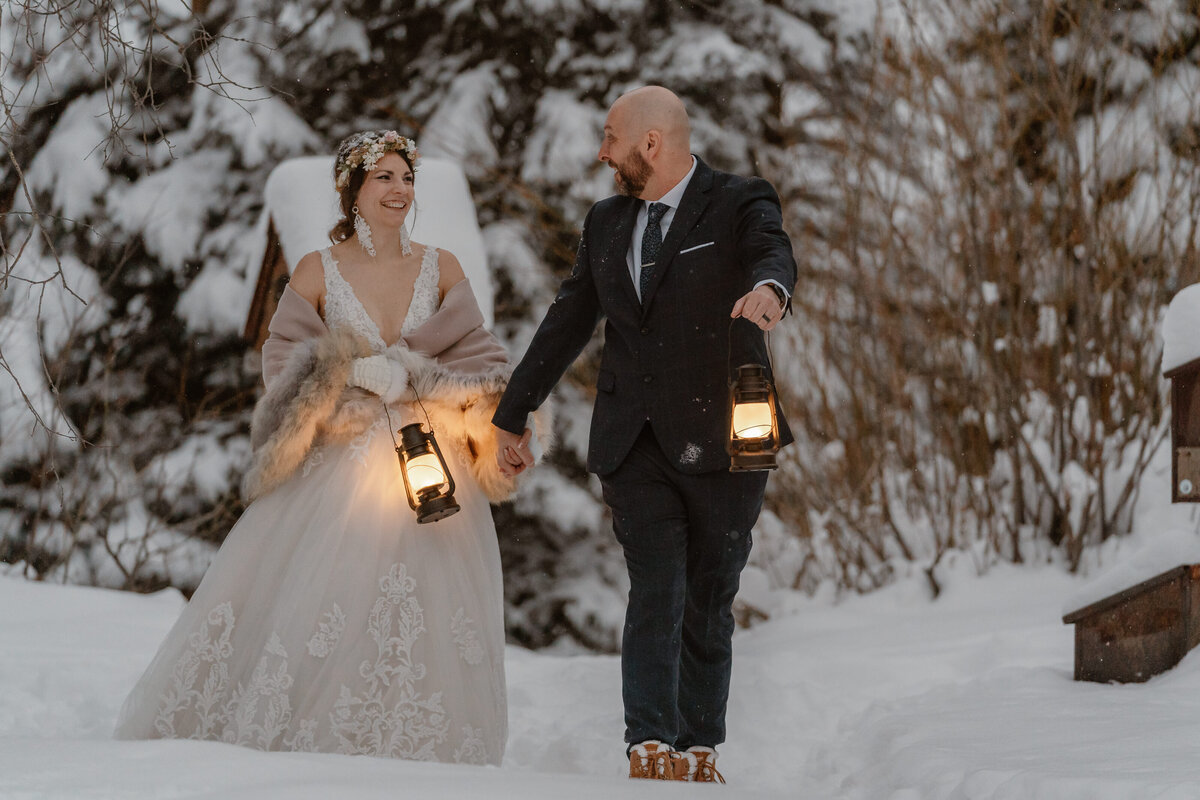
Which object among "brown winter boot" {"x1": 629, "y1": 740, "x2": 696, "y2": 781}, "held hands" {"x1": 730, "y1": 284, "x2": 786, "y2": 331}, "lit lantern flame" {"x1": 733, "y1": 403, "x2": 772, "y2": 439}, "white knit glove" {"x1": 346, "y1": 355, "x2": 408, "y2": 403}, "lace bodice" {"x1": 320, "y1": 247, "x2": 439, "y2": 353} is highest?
"lace bodice" {"x1": 320, "y1": 247, "x2": 439, "y2": 353}

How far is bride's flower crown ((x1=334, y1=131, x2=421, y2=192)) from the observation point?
13.9 ft

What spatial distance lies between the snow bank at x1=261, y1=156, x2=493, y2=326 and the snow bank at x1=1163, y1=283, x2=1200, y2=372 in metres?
3.45

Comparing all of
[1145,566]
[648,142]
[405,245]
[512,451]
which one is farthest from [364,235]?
[1145,566]

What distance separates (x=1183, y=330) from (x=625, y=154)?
178 cm

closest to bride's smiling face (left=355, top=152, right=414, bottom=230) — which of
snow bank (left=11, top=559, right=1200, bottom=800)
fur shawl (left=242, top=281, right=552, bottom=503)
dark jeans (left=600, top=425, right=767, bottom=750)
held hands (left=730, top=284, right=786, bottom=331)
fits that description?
fur shawl (left=242, top=281, right=552, bottom=503)

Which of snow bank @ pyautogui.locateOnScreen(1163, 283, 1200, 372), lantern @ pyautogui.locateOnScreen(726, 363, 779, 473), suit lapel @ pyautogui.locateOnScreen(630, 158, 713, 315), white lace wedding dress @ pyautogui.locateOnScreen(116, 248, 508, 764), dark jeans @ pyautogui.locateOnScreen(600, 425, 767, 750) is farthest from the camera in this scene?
snow bank @ pyautogui.locateOnScreen(1163, 283, 1200, 372)

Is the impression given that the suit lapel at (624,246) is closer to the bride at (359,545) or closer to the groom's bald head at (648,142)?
the groom's bald head at (648,142)

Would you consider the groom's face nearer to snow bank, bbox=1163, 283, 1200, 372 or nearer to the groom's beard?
the groom's beard

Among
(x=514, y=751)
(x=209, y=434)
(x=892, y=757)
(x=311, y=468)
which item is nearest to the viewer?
(x=892, y=757)

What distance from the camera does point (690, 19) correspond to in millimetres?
10094

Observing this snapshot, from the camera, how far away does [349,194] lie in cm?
431

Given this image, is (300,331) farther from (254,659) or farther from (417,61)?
(417,61)

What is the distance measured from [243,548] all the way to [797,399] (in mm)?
4775

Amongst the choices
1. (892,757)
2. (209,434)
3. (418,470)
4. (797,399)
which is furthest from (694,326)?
(209,434)
